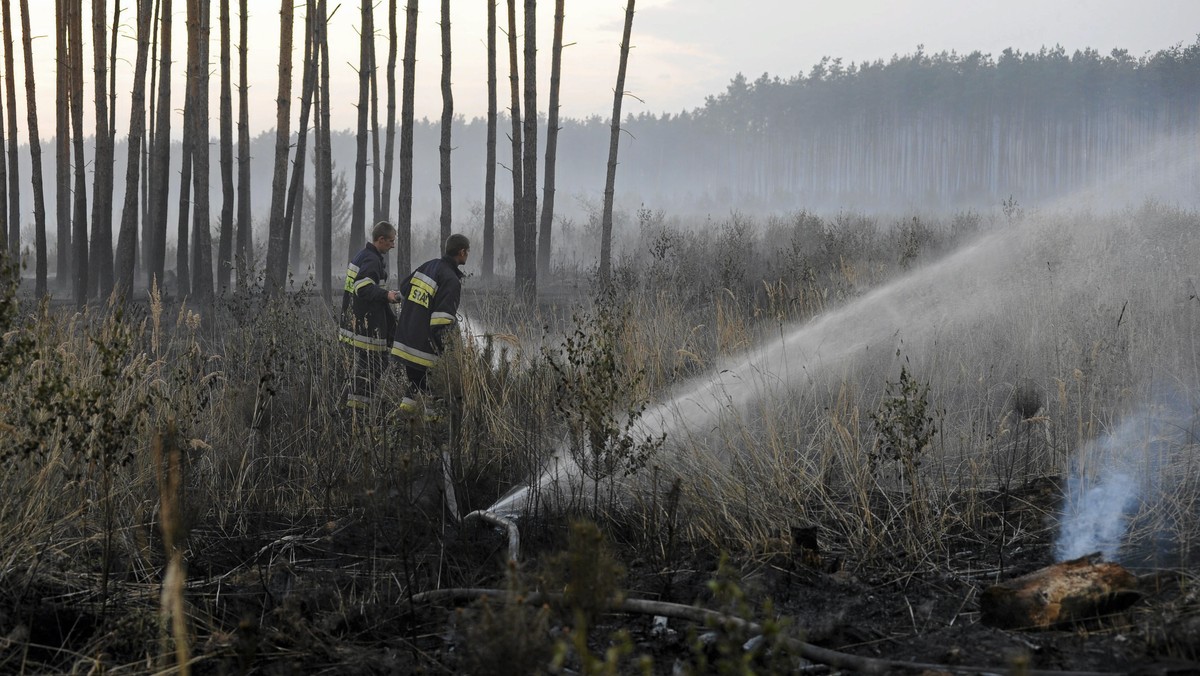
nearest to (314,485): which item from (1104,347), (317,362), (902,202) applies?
(317,362)

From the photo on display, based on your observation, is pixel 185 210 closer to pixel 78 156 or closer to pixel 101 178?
pixel 101 178

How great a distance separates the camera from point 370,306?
29.9ft

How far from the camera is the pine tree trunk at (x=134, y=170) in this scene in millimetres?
17562

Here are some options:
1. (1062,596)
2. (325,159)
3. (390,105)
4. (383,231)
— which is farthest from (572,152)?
(1062,596)

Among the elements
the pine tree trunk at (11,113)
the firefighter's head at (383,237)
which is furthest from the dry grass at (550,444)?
the pine tree trunk at (11,113)

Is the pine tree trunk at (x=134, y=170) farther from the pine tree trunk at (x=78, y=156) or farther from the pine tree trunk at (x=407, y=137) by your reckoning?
the pine tree trunk at (x=407, y=137)

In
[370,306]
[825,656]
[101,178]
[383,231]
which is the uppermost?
[101,178]

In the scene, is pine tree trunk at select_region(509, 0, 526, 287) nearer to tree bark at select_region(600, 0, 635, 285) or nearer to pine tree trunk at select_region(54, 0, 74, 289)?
tree bark at select_region(600, 0, 635, 285)

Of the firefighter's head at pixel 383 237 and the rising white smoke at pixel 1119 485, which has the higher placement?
the firefighter's head at pixel 383 237

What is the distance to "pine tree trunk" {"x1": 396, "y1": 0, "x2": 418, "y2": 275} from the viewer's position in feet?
57.5

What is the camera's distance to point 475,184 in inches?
6491

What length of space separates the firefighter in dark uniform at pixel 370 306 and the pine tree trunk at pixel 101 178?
13.6m

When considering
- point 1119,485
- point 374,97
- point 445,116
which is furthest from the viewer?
point 374,97

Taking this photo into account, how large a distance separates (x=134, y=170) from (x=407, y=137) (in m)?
5.63
